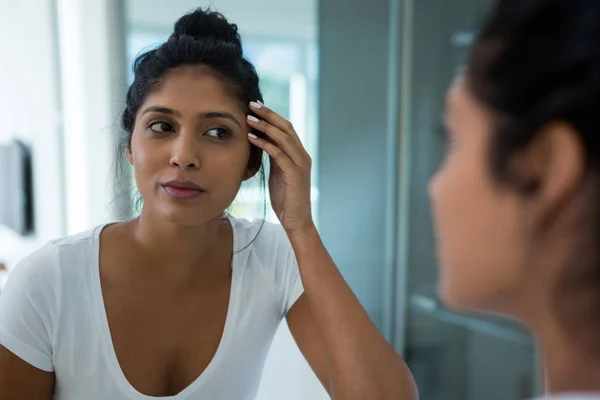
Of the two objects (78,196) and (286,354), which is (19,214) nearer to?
(78,196)

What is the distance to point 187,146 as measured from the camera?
0.87 meters

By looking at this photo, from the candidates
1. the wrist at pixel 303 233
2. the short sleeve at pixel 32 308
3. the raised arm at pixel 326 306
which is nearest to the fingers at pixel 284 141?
the raised arm at pixel 326 306

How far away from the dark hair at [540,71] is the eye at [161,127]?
1.93ft

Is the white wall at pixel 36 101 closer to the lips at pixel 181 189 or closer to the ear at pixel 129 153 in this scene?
the ear at pixel 129 153

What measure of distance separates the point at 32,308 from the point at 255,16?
150 cm

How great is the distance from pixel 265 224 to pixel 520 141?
2.54 feet

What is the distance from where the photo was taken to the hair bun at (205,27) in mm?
984

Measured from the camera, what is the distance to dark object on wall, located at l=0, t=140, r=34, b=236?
2.35m

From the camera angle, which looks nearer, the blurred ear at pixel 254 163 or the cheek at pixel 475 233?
the cheek at pixel 475 233

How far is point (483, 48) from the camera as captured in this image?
A: 1.40 feet

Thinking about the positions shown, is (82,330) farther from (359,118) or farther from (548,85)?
(359,118)

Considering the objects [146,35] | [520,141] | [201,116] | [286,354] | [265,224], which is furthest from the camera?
[146,35]

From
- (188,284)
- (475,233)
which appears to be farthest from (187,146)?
(475,233)

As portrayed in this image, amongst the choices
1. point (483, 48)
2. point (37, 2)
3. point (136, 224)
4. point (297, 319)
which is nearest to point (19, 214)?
point (37, 2)
